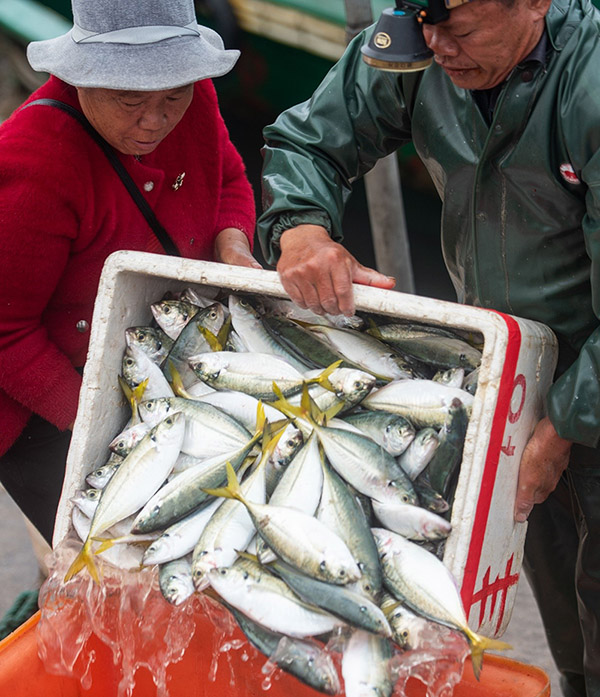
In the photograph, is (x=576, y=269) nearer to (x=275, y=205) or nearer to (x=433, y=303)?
(x=433, y=303)

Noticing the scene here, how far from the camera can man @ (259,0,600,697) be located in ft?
5.75

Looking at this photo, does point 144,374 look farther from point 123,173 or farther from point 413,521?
point 413,521

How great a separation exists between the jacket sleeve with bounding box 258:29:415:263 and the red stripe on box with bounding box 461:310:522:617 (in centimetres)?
59

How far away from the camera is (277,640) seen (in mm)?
1681

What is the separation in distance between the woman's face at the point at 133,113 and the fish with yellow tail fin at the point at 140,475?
74 cm

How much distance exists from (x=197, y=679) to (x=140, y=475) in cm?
46

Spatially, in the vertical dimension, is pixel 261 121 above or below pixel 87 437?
below

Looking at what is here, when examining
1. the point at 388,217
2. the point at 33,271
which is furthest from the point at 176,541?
the point at 388,217

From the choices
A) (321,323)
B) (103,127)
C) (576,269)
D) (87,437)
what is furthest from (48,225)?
(576,269)

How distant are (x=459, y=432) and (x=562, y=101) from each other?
714 mm

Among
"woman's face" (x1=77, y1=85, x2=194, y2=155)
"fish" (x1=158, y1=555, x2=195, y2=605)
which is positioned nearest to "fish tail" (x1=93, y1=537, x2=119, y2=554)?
"fish" (x1=158, y1=555, x2=195, y2=605)

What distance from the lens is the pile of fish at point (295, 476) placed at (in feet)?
5.45

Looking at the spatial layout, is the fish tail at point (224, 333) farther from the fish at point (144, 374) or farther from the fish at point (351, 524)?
the fish at point (351, 524)

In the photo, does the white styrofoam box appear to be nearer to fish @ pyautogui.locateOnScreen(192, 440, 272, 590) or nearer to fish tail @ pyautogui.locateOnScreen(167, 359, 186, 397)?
fish tail @ pyautogui.locateOnScreen(167, 359, 186, 397)
